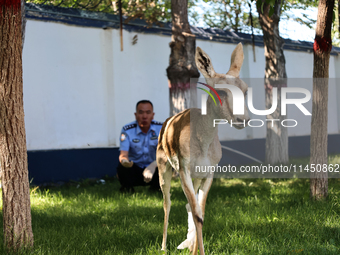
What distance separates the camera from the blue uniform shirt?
Result: 6.25m

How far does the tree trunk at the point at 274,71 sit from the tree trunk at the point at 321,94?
379 cm

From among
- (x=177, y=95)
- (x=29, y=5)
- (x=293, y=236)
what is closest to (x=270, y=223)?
(x=293, y=236)

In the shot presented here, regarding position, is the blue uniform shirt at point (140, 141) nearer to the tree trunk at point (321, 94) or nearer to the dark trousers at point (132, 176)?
the dark trousers at point (132, 176)

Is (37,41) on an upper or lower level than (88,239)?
upper

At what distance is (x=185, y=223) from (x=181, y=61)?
361 cm

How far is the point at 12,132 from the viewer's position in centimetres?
310

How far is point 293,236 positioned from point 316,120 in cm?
184

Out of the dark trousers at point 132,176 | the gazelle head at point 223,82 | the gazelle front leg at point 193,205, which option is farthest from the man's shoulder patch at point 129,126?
the gazelle head at point 223,82

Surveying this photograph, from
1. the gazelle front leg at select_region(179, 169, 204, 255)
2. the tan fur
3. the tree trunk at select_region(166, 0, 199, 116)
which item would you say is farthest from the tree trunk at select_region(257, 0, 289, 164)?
the gazelle front leg at select_region(179, 169, 204, 255)

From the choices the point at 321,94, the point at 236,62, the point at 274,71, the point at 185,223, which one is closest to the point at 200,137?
the point at 236,62

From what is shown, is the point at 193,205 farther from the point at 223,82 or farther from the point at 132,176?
the point at 132,176

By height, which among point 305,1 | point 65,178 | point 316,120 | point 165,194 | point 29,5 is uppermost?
point 305,1

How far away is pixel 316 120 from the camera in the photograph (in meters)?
4.77

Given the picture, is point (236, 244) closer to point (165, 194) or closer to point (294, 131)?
point (165, 194)
